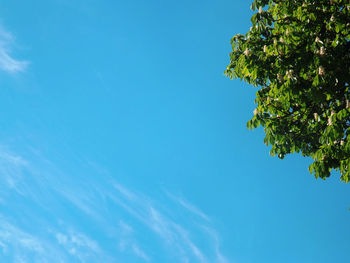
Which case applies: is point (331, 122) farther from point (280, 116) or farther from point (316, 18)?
point (316, 18)

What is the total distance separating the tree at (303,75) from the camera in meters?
9.95

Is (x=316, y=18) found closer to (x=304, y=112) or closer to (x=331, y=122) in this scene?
(x=304, y=112)

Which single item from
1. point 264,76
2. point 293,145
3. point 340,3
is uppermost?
point 340,3

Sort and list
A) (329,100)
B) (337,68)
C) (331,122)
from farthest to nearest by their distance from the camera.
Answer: (329,100), (337,68), (331,122)

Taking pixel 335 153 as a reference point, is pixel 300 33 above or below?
above

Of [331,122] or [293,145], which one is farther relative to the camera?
[293,145]

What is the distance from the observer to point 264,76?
1175cm

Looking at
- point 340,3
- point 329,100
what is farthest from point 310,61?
point 340,3

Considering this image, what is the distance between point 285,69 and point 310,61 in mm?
760

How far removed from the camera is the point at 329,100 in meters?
10.9

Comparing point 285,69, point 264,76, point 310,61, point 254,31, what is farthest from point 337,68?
point 254,31

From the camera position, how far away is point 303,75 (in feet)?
34.7

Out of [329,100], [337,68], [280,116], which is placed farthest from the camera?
[280,116]

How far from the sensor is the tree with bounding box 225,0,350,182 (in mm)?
9945
